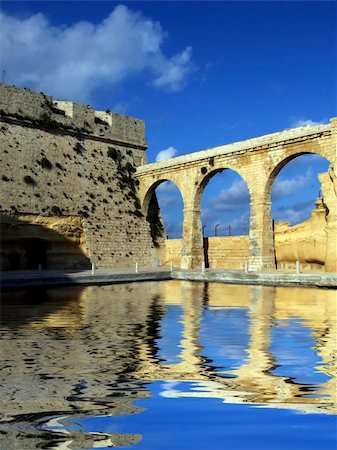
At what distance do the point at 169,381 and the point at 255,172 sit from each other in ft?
63.3

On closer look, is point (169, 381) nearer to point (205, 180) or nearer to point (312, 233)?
point (312, 233)

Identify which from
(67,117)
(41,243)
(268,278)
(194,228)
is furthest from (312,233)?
(67,117)

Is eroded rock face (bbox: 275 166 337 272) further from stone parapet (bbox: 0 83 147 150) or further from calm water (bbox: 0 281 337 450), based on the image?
stone parapet (bbox: 0 83 147 150)

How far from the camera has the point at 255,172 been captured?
76.0 ft

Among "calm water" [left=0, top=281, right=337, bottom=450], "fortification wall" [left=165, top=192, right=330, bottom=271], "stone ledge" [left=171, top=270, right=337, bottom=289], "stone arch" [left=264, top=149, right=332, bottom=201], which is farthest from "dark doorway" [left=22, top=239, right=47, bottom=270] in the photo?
"calm water" [left=0, top=281, right=337, bottom=450]

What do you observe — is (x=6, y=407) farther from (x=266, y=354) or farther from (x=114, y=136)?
(x=114, y=136)

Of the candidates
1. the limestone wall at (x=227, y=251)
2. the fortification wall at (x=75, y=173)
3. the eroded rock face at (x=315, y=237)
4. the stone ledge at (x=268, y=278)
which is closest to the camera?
the stone ledge at (x=268, y=278)

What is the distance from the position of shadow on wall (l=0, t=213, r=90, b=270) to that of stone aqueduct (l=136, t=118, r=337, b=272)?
19.0ft

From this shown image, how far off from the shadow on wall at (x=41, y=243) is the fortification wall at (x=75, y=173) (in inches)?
4.8

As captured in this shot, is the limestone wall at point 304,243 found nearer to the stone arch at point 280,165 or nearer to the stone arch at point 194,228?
the stone arch at point 280,165

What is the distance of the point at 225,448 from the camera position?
3.12 meters

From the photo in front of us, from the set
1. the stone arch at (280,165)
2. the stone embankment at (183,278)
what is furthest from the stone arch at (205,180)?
the stone embankment at (183,278)

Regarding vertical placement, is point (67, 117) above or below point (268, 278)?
above

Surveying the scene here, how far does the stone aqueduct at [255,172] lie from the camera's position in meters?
20.2
